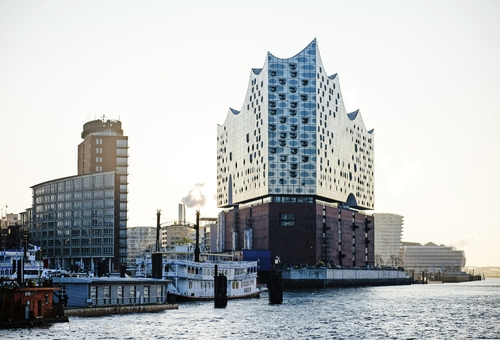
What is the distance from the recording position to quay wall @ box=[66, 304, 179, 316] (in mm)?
90375

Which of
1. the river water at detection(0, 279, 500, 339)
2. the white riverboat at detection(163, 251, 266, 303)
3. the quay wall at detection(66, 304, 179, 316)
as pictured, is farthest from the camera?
the white riverboat at detection(163, 251, 266, 303)

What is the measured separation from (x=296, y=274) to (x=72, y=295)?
111199mm

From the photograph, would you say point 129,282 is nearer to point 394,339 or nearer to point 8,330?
point 8,330

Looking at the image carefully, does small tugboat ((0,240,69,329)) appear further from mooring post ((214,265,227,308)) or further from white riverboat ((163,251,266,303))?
white riverboat ((163,251,266,303))

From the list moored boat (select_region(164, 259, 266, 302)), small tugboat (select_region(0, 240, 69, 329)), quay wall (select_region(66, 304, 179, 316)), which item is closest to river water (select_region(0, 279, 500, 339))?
quay wall (select_region(66, 304, 179, 316))

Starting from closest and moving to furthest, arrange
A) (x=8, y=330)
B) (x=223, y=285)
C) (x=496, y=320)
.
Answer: (x=8, y=330), (x=496, y=320), (x=223, y=285)

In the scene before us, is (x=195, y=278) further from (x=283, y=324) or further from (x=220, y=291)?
(x=283, y=324)

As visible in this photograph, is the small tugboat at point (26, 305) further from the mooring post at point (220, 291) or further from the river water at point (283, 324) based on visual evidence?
the mooring post at point (220, 291)

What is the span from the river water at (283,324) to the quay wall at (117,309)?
4.37 feet

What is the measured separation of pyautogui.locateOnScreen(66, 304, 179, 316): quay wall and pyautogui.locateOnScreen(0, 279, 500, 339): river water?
4.37ft

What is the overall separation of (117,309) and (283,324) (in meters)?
20.0

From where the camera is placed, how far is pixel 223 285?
359ft

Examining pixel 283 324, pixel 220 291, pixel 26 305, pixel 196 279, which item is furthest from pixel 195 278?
pixel 26 305

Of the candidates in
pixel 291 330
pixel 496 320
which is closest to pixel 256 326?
pixel 291 330
